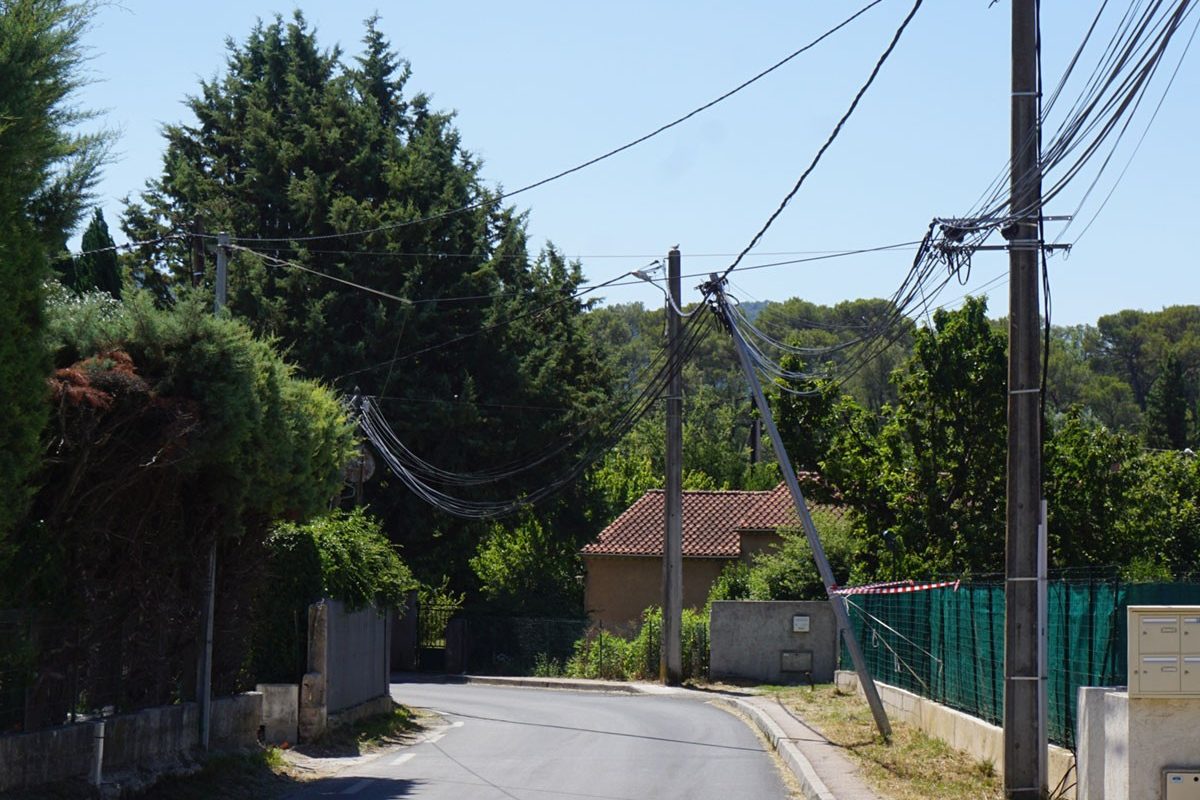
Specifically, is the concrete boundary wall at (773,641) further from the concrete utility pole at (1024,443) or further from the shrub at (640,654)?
the concrete utility pole at (1024,443)

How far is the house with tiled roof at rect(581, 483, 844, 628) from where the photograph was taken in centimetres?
4325

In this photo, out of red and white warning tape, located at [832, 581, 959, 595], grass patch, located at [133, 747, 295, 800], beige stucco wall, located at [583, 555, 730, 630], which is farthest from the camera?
beige stucco wall, located at [583, 555, 730, 630]

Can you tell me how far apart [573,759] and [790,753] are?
2.69 metres

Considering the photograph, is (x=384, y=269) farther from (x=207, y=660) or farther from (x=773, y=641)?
(x=207, y=660)

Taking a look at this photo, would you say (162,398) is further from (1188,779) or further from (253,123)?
(253,123)

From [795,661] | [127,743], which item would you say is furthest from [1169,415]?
[127,743]

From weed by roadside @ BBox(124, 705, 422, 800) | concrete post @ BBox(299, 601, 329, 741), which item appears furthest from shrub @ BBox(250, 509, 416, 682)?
weed by roadside @ BBox(124, 705, 422, 800)

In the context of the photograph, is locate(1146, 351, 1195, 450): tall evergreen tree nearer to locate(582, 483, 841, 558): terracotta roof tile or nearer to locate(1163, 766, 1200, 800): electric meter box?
locate(582, 483, 841, 558): terracotta roof tile

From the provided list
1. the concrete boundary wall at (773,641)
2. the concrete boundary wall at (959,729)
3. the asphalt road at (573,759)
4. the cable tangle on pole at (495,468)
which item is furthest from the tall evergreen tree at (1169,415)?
the concrete boundary wall at (959,729)

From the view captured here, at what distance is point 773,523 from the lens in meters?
42.4

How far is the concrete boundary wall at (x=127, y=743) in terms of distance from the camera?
10812 mm

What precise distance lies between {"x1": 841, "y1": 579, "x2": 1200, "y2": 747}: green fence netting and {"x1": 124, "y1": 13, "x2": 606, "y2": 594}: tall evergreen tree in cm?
1732

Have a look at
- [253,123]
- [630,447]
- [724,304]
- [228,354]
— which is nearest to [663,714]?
[724,304]

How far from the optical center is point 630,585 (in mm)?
44531
